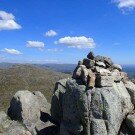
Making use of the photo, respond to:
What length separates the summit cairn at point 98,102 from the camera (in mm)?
34062

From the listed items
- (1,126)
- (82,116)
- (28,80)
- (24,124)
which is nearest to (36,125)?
(24,124)

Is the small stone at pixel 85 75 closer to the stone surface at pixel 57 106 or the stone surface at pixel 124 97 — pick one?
the stone surface at pixel 124 97

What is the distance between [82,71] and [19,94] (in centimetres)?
1589

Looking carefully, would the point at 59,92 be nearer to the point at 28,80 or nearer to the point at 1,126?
the point at 1,126

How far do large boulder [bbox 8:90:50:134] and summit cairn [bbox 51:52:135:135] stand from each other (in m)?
9.97

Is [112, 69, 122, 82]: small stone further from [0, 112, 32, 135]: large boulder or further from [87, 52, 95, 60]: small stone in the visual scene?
[0, 112, 32, 135]: large boulder

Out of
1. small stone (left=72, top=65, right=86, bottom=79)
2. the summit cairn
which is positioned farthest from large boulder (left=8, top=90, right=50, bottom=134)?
small stone (left=72, top=65, right=86, bottom=79)

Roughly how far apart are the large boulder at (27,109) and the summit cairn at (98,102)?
Result: 9.97m

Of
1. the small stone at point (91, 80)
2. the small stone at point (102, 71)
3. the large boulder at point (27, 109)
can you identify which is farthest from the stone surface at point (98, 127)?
the large boulder at point (27, 109)

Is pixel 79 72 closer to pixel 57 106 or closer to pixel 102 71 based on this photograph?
pixel 102 71

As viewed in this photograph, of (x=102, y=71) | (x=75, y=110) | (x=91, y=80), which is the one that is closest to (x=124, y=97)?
(x=102, y=71)

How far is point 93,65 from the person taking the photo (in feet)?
127

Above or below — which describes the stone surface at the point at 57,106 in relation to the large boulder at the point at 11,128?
above

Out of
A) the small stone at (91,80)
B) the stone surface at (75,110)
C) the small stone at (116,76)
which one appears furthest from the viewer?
the small stone at (116,76)
